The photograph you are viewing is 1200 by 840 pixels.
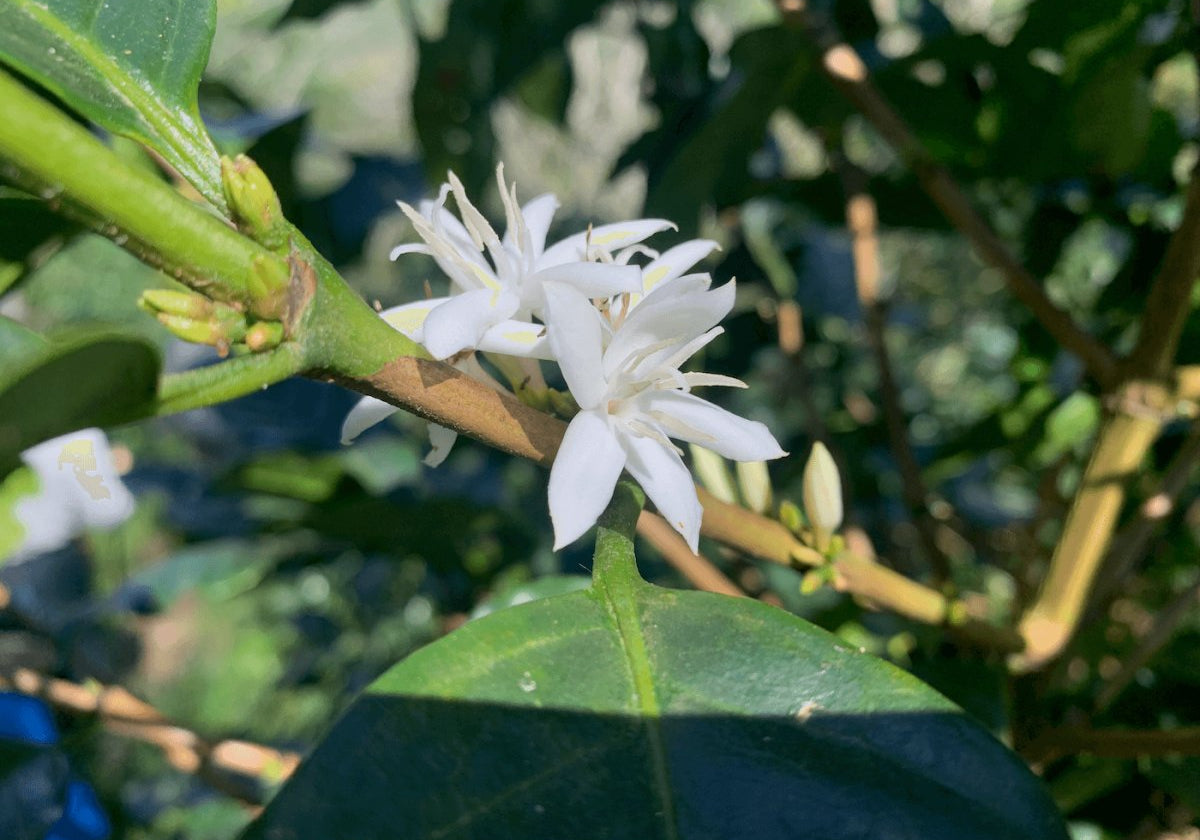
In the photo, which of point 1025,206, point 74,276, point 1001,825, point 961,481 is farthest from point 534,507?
point 74,276

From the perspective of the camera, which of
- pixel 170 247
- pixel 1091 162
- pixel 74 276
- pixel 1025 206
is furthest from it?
pixel 74 276

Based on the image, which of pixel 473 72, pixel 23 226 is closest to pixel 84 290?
pixel 473 72

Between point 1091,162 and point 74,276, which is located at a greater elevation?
point 1091,162

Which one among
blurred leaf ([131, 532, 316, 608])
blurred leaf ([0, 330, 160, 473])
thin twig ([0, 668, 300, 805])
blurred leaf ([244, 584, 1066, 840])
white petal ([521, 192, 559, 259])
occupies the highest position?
blurred leaf ([0, 330, 160, 473])

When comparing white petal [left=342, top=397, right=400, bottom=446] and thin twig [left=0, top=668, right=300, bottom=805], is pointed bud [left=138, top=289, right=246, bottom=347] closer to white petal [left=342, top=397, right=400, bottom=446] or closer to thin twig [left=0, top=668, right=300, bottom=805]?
white petal [left=342, top=397, right=400, bottom=446]

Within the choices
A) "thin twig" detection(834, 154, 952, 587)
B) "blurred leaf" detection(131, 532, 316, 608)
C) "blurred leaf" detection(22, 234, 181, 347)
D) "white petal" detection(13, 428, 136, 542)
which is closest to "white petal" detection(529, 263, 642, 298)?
"white petal" detection(13, 428, 136, 542)

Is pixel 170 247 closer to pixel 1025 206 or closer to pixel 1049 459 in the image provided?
pixel 1049 459

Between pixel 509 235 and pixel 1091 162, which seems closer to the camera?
pixel 509 235
